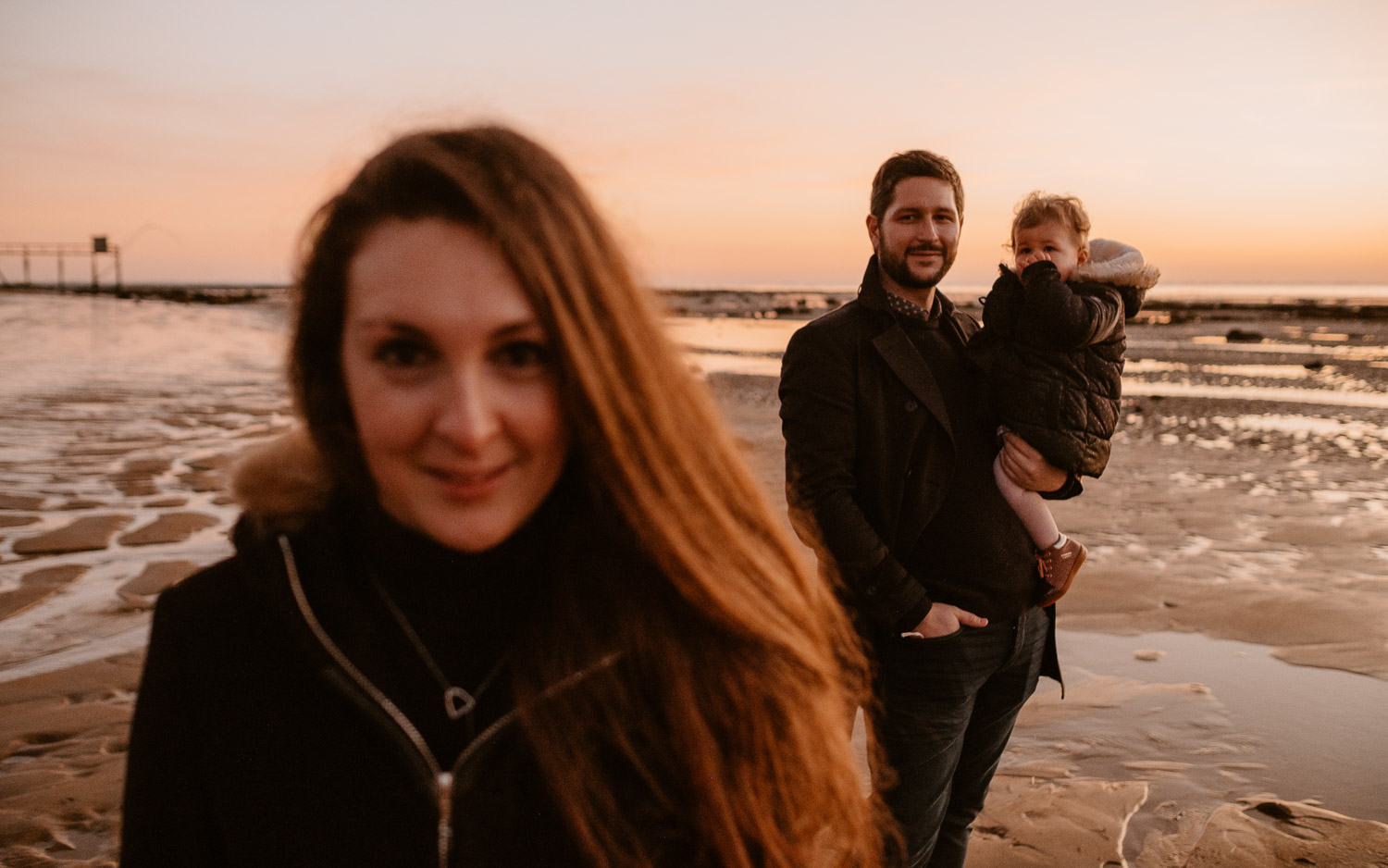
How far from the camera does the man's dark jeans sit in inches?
105

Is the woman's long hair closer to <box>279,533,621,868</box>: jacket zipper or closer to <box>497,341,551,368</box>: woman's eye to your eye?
<box>497,341,551,368</box>: woman's eye

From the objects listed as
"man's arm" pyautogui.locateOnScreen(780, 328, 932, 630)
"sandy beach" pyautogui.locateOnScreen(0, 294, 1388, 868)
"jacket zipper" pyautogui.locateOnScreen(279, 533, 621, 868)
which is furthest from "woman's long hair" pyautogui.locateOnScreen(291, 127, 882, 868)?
"man's arm" pyautogui.locateOnScreen(780, 328, 932, 630)

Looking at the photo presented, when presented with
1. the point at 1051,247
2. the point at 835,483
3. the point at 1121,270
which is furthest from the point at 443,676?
the point at 1121,270

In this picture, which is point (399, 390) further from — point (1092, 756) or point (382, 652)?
point (1092, 756)

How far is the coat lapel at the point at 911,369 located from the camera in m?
2.76

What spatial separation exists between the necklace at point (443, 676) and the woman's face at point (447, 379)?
5.4 inches

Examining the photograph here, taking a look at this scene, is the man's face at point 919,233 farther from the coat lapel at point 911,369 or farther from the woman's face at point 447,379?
the woman's face at point 447,379

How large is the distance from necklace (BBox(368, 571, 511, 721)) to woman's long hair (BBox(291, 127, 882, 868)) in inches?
3.0

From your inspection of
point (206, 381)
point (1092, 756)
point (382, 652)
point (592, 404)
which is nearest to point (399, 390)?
point (592, 404)

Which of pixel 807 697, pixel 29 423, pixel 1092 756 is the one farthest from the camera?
pixel 29 423

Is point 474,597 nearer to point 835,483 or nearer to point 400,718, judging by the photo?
point 400,718

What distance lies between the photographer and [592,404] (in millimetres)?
1355

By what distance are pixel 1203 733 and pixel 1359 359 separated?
24889 mm

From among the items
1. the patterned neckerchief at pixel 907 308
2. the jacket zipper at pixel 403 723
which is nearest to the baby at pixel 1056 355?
the patterned neckerchief at pixel 907 308
